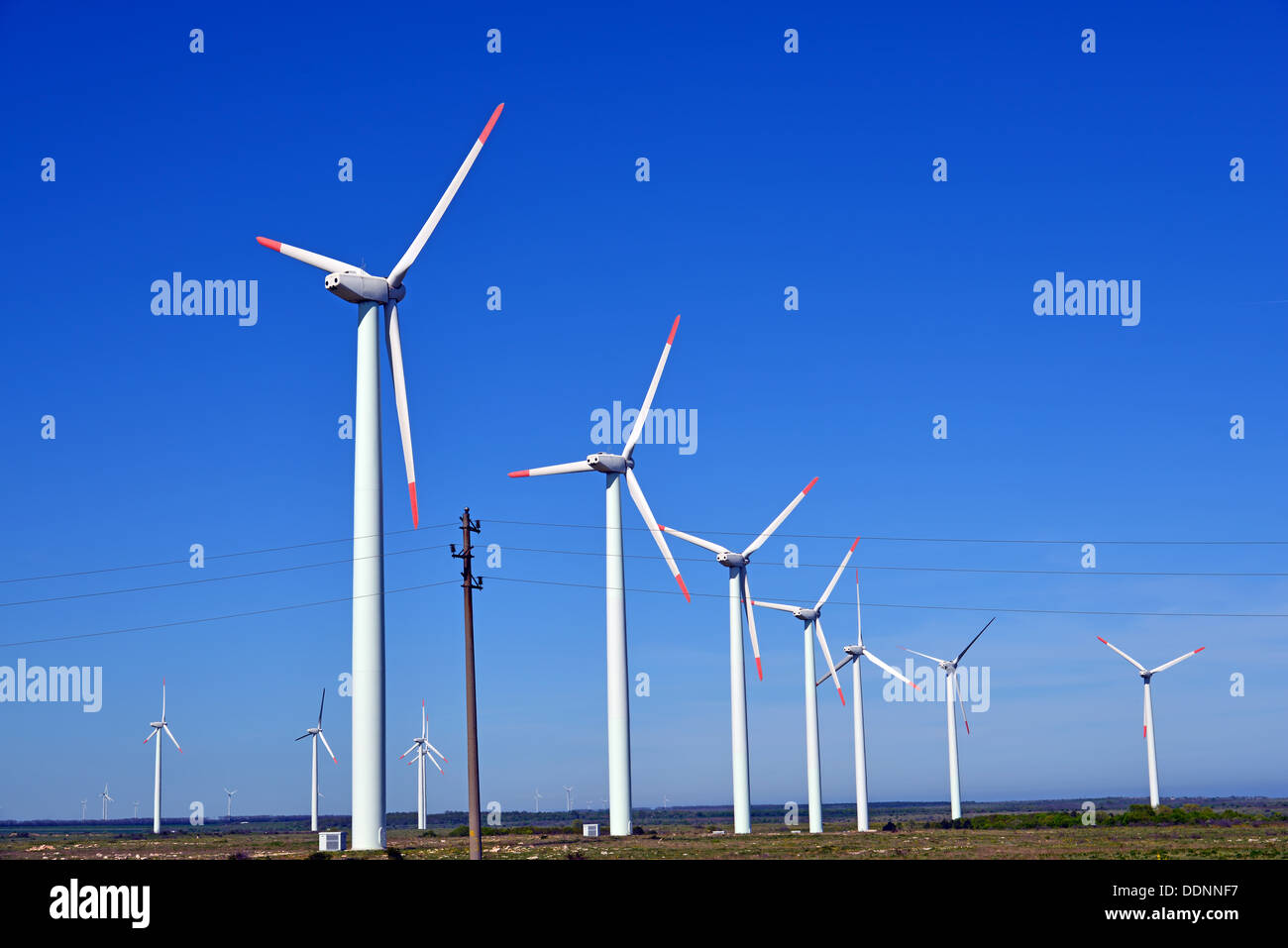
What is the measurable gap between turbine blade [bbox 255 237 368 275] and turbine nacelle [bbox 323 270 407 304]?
0.58m

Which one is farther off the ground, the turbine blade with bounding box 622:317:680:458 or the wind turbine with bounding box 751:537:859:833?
the turbine blade with bounding box 622:317:680:458

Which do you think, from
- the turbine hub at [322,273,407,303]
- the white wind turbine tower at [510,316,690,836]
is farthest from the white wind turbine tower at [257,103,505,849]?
the white wind turbine tower at [510,316,690,836]

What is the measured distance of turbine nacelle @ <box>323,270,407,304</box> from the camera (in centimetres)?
6388

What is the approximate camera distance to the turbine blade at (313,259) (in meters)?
64.7

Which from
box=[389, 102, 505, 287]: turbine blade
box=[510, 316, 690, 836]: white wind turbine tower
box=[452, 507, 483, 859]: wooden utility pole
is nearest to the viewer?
box=[452, 507, 483, 859]: wooden utility pole

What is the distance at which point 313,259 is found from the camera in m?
65.6

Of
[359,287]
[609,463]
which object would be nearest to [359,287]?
[359,287]

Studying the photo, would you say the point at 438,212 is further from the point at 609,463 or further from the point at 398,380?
the point at 609,463

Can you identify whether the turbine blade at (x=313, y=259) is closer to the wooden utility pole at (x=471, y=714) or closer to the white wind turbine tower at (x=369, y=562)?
the white wind turbine tower at (x=369, y=562)

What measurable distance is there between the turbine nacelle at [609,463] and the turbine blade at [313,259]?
97.9ft

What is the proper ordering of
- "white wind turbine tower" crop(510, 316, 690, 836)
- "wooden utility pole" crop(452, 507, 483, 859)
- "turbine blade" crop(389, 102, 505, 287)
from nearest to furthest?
"wooden utility pole" crop(452, 507, 483, 859), "turbine blade" crop(389, 102, 505, 287), "white wind turbine tower" crop(510, 316, 690, 836)

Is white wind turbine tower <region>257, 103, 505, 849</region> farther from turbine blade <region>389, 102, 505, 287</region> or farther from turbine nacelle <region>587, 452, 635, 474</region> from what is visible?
turbine nacelle <region>587, 452, 635, 474</region>
